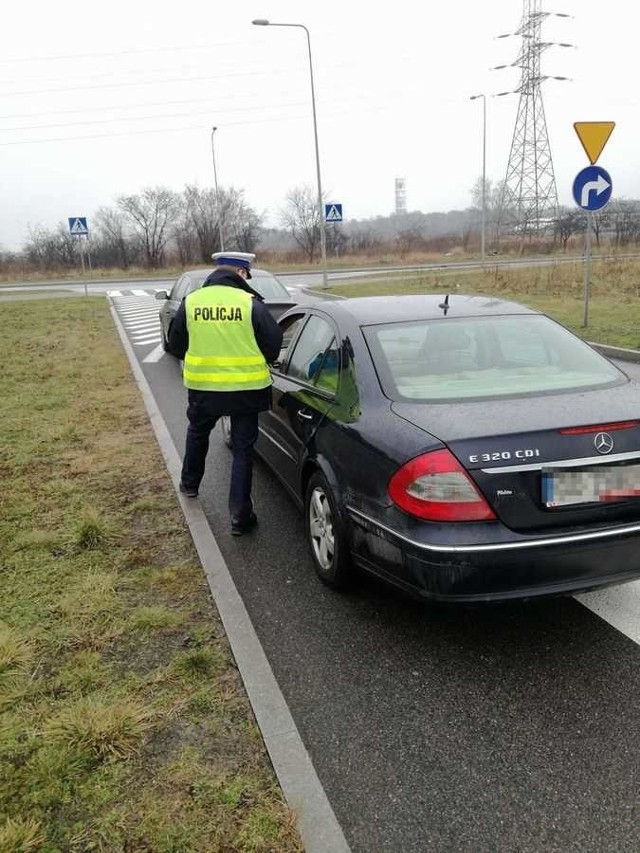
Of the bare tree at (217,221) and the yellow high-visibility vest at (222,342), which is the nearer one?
the yellow high-visibility vest at (222,342)

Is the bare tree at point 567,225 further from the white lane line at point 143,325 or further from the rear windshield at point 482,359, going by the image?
the rear windshield at point 482,359

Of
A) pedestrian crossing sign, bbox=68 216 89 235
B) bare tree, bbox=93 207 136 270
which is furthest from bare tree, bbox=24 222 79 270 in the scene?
pedestrian crossing sign, bbox=68 216 89 235

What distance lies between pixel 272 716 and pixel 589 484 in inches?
61.6

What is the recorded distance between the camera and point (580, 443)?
2805 millimetres

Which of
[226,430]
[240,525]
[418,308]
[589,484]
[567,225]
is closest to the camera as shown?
[589,484]

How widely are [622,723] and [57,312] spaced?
20661 mm

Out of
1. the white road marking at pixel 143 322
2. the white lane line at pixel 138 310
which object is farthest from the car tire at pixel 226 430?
the white lane line at pixel 138 310

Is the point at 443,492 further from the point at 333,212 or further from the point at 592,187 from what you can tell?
the point at 333,212

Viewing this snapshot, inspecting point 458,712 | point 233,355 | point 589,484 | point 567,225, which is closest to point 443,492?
point 589,484

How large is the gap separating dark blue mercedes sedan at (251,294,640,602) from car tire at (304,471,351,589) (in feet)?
0.04

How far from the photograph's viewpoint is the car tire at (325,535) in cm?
347

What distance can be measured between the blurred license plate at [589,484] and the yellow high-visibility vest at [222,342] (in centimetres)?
216

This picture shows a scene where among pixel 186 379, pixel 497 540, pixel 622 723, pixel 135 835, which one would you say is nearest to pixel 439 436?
pixel 497 540

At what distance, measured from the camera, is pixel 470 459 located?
2.76 metres
